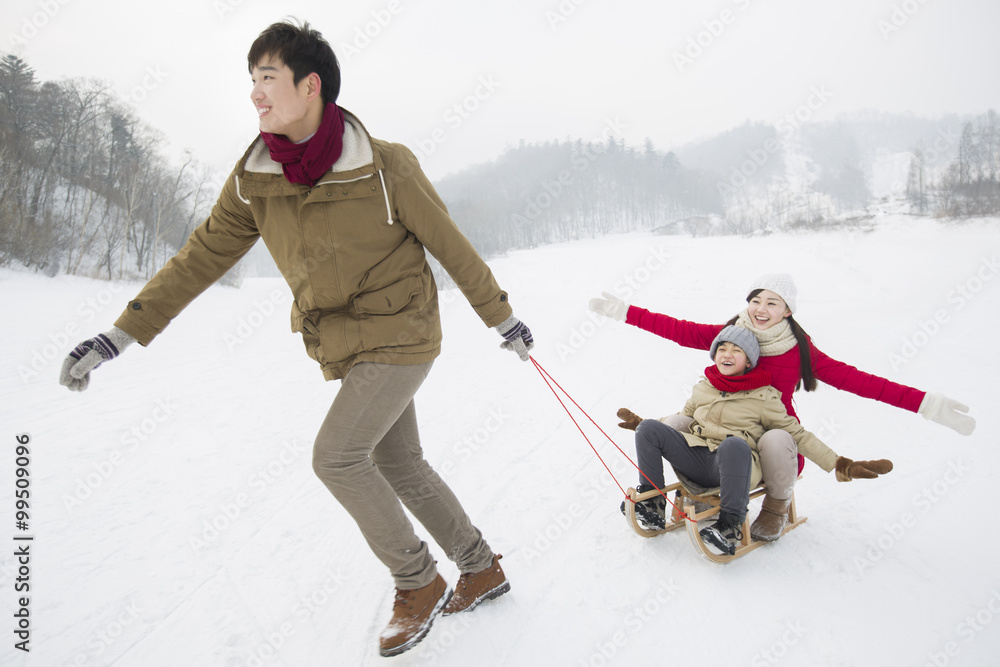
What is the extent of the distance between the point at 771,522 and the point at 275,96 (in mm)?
2793

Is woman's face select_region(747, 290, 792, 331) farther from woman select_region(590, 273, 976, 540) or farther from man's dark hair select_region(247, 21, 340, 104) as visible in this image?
man's dark hair select_region(247, 21, 340, 104)

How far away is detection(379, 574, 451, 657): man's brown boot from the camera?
181 centimetres

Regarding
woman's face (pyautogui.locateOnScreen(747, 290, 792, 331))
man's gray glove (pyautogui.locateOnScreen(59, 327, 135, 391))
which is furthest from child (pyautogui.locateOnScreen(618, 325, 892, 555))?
man's gray glove (pyautogui.locateOnScreen(59, 327, 135, 391))

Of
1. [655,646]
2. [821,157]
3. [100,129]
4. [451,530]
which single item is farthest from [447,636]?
[821,157]

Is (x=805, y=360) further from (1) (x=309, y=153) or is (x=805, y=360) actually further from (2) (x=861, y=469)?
(1) (x=309, y=153)

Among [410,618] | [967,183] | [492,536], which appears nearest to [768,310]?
[492,536]

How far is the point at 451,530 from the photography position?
208 centimetres

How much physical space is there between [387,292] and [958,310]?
12.8 meters

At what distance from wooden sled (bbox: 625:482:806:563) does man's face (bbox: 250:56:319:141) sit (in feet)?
7.40

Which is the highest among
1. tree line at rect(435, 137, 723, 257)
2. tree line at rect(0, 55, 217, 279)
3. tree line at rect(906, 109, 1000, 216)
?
tree line at rect(0, 55, 217, 279)

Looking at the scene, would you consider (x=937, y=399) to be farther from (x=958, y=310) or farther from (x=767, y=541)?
(x=958, y=310)

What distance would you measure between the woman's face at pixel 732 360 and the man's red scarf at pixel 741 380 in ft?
0.09

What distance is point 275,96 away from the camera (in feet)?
5.38

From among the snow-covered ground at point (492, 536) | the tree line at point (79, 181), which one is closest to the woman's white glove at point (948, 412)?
the snow-covered ground at point (492, 536)
